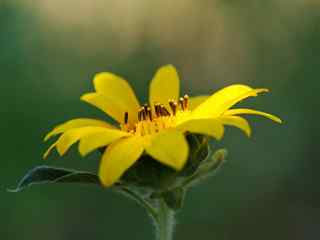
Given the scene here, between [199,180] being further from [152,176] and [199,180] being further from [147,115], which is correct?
[147,115]

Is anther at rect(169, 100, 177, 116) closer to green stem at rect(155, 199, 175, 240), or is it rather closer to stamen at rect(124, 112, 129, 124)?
stamen at rect(124, 112, 129, 124)

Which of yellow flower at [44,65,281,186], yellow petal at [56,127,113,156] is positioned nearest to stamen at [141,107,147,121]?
yellow flower at [44,65,281,186]

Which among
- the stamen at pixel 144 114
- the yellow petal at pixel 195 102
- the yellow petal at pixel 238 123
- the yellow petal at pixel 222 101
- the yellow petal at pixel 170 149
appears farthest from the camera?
the yellow petal at pixel 195 102

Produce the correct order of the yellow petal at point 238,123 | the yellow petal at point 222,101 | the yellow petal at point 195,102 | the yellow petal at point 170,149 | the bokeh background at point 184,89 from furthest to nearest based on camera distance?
the bokeh background at point 184,89 → the yellow petal at point 195,102 → the yellow petal at point 222,101 → the yellow petal at point 238,123 → the yellow petal at point 170,149

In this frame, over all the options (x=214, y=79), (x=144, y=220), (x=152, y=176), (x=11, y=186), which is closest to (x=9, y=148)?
(x=11, y=186)

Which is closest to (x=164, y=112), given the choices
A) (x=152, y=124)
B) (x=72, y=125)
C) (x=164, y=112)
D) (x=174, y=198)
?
(x=164, y=112)

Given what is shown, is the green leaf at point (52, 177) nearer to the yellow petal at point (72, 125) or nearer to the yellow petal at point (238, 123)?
the yellow petal at point (72, 125)

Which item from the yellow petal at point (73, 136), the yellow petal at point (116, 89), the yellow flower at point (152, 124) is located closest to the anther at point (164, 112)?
the yellow flower at point (152, 124)
